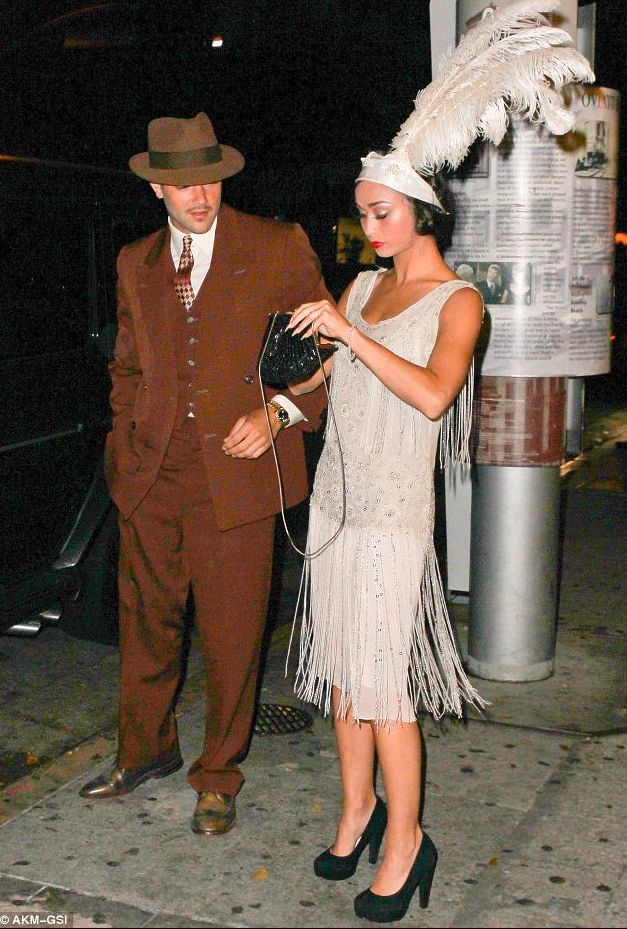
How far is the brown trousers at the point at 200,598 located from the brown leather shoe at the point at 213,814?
3cm

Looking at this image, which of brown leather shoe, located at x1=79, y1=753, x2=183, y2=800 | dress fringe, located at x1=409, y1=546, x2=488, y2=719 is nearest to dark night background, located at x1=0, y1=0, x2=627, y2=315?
brown leather shoe, located at x1=79, y1=753, x2=183, y2=800

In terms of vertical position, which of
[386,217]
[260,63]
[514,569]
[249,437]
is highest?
[260,63]

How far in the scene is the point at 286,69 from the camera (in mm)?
15367

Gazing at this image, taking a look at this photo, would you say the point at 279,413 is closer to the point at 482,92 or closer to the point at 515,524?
the point at 482,92

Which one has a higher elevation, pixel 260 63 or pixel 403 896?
pixel 260 63

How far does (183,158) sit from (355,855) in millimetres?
1991

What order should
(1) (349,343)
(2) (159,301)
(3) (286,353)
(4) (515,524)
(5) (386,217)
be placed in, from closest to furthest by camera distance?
(1) (349,343), (5) (386,217), (3) (286,353), (2) (159,301), (4) (515,524)

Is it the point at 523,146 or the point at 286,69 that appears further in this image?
the point at 286,69

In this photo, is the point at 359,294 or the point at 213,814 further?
the point at 213,814

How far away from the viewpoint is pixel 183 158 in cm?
336

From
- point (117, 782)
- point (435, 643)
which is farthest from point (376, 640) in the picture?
point (117, 782)

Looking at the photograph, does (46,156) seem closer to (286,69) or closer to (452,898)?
(452,898)

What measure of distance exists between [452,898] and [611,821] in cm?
68

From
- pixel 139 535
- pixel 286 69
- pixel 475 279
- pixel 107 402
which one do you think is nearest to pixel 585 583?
pixel 475 279
